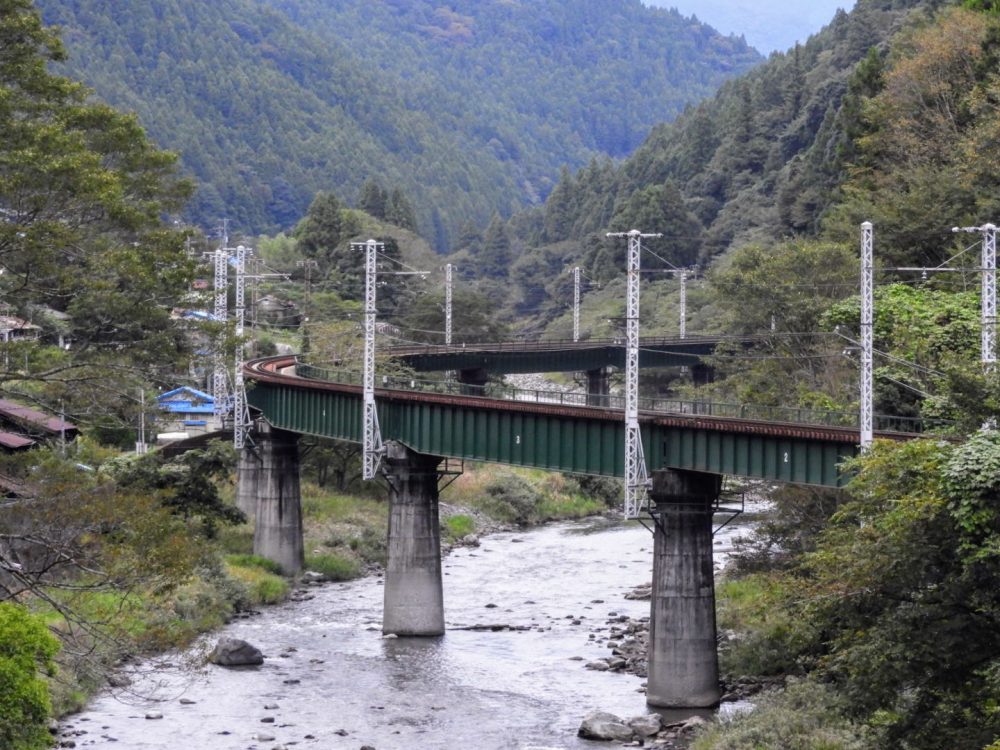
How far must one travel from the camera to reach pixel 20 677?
3105 centimetres

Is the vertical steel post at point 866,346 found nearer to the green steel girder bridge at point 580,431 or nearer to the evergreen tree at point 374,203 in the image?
the green steel girder bridge at point 580,431

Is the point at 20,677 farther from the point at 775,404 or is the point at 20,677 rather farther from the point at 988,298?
the point at 775,404

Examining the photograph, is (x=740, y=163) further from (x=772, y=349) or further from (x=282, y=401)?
(x=282, y=401)

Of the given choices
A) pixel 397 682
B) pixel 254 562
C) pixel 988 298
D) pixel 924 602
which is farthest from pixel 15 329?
pixel 254 562

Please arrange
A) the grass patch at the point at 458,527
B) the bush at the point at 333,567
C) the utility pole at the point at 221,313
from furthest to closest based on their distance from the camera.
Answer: the grass patch at the point at 458,527
the bush at the point at 333,567
the utility pole at the point at 221,313

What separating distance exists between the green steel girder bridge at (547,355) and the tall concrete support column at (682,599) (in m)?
42.7

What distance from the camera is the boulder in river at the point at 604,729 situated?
43.2 metres

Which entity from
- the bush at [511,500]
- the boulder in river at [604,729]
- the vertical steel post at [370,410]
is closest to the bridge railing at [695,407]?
the vertical steel post at [370,410]

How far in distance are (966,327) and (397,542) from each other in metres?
22.2

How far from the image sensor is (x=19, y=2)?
136 feet

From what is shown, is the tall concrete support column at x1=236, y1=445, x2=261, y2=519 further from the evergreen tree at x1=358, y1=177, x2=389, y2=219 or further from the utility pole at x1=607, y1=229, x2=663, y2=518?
the evergreen tree at x1=358, y1=177, x2=389, y2=219

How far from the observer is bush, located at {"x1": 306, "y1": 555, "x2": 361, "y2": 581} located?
7412 cm

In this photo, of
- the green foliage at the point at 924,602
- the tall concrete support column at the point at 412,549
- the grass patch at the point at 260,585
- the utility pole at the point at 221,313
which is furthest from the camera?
the grass patch at the point at 260,585

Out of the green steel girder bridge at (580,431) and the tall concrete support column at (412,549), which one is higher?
the green steel girder bridge at (580,431)
